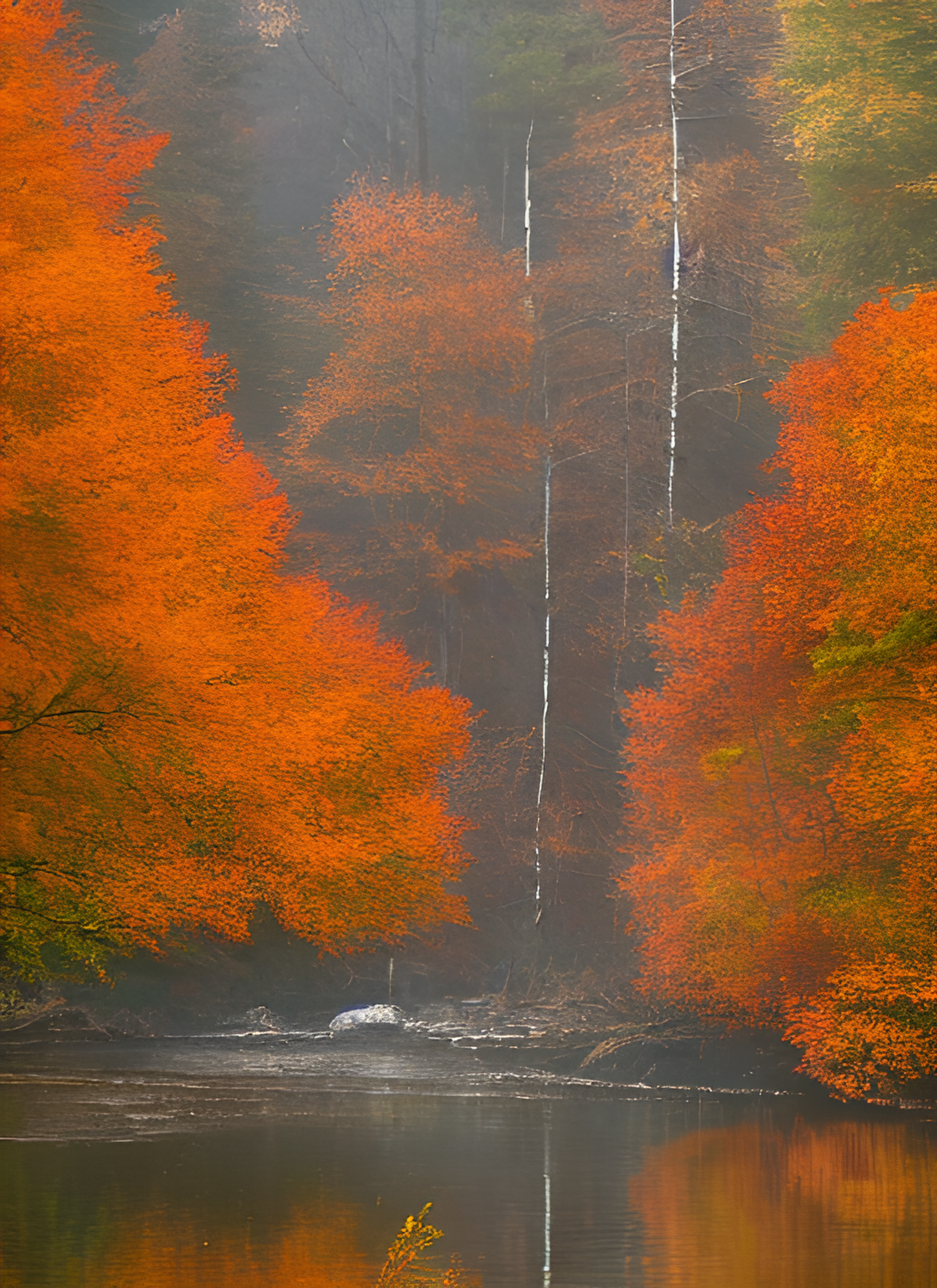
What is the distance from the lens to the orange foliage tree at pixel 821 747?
9.24 metres

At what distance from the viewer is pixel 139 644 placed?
8.54 meters

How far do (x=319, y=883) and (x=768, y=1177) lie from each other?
3.66 m

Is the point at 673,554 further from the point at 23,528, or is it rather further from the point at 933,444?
the point at 23,528

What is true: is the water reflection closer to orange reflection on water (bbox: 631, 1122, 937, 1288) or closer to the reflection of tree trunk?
orange reflection on water (bbox: 631, 1122, 937, 1288)

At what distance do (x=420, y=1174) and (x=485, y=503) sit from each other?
6059mm

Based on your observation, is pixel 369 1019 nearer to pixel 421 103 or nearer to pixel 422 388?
pixel 422 388

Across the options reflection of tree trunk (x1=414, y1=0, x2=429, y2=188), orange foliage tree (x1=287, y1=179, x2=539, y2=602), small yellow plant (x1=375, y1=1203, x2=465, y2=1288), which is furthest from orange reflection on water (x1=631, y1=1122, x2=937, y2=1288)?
reflection of tree trunk (x1=414, y1=0, x2=429, y2=188)

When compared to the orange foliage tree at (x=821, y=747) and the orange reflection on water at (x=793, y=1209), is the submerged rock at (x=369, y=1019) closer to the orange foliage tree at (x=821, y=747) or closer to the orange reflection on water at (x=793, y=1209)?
the orange foliage tree at (x=821, y=747)

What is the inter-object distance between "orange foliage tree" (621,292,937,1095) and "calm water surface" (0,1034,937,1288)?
2.63 ft

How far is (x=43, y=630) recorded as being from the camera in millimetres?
8164

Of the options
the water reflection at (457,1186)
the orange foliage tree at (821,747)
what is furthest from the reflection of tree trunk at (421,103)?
the water reflection at (457,1186)

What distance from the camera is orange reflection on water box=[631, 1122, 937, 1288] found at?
6160mm

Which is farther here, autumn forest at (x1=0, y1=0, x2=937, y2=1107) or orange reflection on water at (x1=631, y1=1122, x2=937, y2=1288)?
autumn forest at (x1=0, y1=0, x2=937, y2=1107)

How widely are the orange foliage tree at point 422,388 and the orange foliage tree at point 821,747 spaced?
81.7 inches
